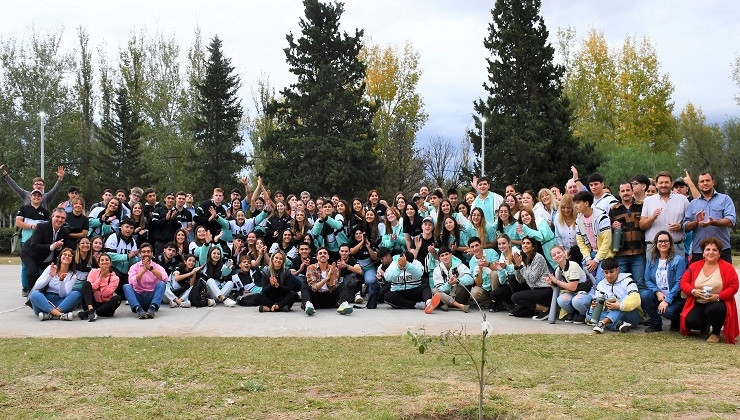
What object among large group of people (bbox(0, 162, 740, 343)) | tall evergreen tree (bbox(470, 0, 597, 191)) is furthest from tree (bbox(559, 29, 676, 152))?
large group of people (bbox(0, 162, 740, 343))

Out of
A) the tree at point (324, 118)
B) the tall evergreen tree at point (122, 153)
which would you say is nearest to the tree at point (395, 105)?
the tree at point (324, 118)

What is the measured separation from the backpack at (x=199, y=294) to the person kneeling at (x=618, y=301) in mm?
6270

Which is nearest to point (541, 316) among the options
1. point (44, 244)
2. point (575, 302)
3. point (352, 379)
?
point (575, 302)

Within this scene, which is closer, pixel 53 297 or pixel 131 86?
pixel 53 297

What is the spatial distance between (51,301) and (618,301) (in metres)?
8.05

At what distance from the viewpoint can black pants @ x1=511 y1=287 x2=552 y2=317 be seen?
9324 mm

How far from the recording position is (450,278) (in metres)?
10.2

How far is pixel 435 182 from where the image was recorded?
4269 cm

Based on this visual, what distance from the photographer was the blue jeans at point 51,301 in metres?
9.00

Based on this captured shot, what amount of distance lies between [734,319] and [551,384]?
3.30 metres

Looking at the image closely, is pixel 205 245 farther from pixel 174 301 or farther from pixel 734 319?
pixel 734 319

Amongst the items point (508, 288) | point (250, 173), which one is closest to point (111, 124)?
point (250, 173)

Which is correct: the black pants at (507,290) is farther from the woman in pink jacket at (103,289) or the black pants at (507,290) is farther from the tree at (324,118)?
the tree at (324,118)

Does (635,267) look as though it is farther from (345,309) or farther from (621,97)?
(621,97)
